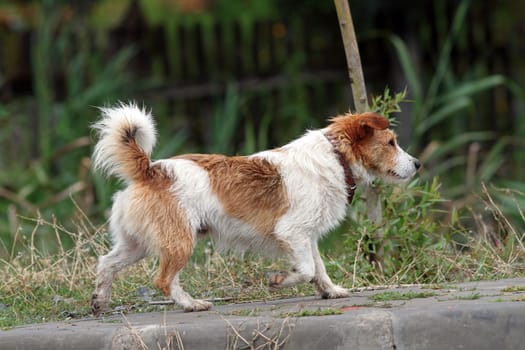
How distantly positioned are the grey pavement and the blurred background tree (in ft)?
17.9

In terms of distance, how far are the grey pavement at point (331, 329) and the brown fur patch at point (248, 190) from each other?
2.42ft

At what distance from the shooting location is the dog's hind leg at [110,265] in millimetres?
6039

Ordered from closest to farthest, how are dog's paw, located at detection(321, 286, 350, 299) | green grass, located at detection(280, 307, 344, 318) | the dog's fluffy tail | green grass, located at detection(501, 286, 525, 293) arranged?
green grass, located at detection(280, 307, 344, 318), green grass, located at detection(501, 286, 525, 293), the dog's fluffy tail, dog's paw, located at detection(321, 286, 350, 299)

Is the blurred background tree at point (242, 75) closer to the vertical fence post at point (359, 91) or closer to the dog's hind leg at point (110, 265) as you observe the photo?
the vertical fence post at point (359, 91)

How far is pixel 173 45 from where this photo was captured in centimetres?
1225

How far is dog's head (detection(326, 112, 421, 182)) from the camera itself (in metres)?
6.11

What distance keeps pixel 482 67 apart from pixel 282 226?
20.6 feet

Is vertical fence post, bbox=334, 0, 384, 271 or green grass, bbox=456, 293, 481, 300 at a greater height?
vertical fence post, bbox=334, 0, 384, 271

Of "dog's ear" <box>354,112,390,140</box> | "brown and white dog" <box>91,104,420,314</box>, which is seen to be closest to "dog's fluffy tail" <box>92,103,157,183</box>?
"brown and white dog" <box>91,104,420,314</box>

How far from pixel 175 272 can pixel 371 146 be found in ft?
4.63

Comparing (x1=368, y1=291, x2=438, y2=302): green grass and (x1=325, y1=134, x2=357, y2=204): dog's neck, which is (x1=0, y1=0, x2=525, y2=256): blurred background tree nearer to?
(x1=325, y1=134, x2=357, y2=204): dog's neck

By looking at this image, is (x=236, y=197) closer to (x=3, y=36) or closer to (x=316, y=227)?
(x=316, y=227)

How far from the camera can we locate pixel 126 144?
586 cm

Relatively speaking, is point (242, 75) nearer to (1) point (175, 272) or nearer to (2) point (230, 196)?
(2) point (230, 196)
